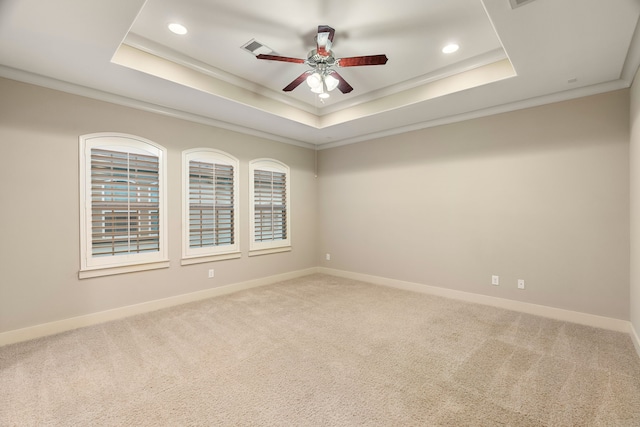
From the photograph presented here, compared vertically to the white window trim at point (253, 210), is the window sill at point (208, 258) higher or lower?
lower

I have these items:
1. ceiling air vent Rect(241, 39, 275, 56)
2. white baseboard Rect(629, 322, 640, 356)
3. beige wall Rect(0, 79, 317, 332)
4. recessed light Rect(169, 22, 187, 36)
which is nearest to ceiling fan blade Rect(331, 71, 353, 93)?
ceiling air vent Rect(241, 39, 275, 56)

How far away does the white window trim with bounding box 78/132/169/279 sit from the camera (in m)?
3.36

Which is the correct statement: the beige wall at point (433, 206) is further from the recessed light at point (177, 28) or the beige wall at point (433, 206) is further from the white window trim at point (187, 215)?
the recessed light at point (177, 28)

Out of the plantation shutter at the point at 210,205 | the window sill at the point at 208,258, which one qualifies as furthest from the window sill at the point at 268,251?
the plantation shutter at the point at 210,205

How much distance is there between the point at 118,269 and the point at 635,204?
5.68 metres

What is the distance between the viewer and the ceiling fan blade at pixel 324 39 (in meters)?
2.55

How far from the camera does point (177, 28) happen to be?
2.73 m

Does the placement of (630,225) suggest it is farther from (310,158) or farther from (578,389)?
(310,158)

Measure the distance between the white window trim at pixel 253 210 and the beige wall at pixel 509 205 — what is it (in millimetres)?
1233

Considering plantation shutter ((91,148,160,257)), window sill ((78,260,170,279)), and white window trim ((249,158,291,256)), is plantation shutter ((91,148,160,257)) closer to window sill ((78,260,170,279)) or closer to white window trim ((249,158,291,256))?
window sill ((78,260,170,279))

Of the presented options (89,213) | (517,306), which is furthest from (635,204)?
(89,213)

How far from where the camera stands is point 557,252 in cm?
357

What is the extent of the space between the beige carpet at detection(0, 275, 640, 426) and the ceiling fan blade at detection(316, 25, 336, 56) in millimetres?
2857

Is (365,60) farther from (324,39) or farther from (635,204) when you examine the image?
(635,204)
